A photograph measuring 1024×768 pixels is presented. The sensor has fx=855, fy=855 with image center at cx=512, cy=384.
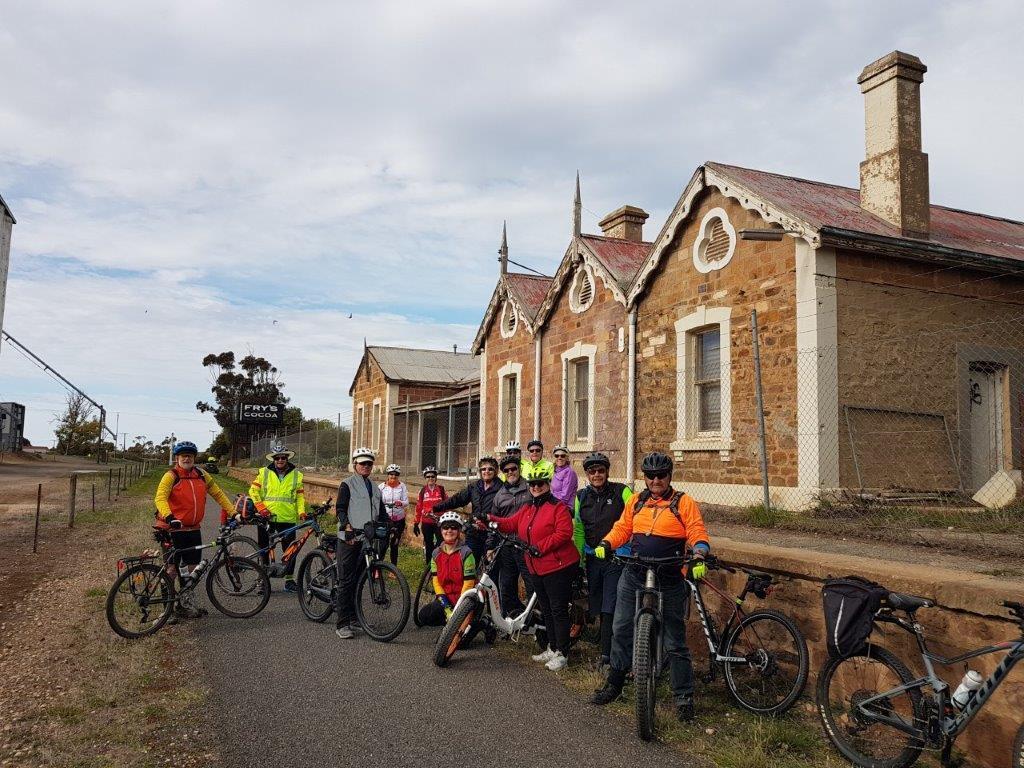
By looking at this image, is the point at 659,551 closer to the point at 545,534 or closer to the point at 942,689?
the point at 545,534

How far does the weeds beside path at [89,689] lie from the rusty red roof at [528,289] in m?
11.2

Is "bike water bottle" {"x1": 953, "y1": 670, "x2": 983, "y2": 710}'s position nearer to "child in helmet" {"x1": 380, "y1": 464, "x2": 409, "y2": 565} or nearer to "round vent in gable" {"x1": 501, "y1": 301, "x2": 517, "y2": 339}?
"child in helmet" {"x1": 380, "y1": 464, "x2": 409, "y2": 565}

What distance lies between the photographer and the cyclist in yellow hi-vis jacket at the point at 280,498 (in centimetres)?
1010

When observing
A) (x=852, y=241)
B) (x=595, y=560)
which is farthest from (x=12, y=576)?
(x=852, y=241)

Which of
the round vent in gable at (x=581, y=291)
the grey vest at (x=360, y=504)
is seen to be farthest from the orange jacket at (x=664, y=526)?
the round vent in gable at (x=581, y=291)

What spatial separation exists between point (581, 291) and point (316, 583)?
394 inches

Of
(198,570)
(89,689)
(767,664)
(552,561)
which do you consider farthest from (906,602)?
(198,570)

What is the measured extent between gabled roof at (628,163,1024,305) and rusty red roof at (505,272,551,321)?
15.1 ft

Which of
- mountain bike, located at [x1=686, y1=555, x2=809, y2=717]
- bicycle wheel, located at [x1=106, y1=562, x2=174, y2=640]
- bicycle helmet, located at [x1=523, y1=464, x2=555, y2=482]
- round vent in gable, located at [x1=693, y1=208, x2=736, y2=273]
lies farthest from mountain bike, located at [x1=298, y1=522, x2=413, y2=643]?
round vent in gable, located at [x1=693, y1=208, x2=736, y2=273]

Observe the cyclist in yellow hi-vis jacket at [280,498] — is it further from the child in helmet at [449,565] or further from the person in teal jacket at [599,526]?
the person in teal jacket at [599,526]

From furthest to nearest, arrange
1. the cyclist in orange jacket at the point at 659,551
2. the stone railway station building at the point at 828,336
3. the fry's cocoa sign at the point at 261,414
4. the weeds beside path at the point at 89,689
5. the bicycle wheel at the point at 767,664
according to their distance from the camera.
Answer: the fry's cocoa sign at the point at 261,414
the stone railway station building at the point at 828,336
the cyclist in orange jacket at the point at 659,551
the bicycle wheel at the point at 767,664
the weeds beside path at the point at 89,689

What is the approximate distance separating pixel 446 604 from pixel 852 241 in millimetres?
7264

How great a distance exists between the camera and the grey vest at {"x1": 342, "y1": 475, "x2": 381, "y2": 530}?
8.37m

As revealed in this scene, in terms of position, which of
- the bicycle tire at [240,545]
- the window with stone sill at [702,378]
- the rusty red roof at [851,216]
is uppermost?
the rusty red roof at [851,216]
